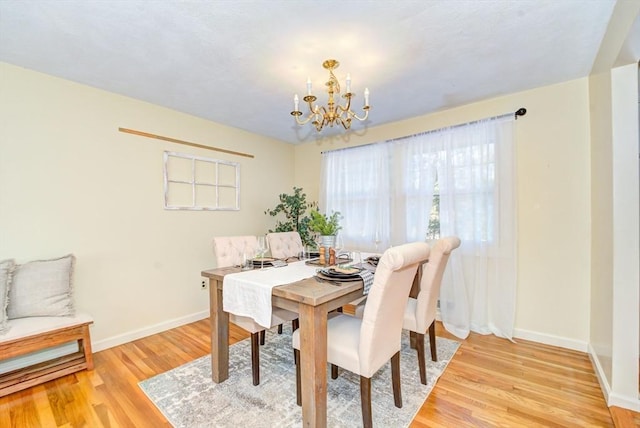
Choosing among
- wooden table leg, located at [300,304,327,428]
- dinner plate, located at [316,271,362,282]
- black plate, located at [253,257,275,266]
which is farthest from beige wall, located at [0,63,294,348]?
wooden table leg, located at [300,304,327,428]

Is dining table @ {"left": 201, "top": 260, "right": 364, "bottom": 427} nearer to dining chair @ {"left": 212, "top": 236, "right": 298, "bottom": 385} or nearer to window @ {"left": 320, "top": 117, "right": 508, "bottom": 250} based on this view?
dining chair @ {"left": 212, "top": 236, "right": 298, "bottom": 385}

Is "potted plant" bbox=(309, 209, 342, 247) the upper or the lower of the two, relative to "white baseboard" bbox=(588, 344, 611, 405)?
upper

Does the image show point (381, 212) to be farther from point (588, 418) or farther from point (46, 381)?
point (46, 381)

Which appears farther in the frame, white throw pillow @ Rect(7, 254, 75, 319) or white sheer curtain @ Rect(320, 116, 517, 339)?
white sheer curtain @ Rect(320, 116, 517, 339)

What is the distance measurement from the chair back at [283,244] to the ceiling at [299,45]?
1430 millimetres

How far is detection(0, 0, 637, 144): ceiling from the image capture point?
1.64 meters

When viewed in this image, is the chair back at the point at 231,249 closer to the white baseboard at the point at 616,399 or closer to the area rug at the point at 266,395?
the area rug at the point at 266,395

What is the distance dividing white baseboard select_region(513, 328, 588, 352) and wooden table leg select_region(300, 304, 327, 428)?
2347 mm

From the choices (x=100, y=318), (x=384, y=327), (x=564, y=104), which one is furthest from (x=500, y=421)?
(x=100, y=318)

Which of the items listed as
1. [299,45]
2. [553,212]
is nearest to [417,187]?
[553,212]

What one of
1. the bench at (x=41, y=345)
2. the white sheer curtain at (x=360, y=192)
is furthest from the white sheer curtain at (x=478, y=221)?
the bench at (x=41, y=345)

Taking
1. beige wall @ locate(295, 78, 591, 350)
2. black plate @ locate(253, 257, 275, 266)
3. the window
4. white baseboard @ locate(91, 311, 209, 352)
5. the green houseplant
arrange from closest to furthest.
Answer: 1. black plate @ locate(253, 257, 275, 266)
2. beige wall @ locate(295, 78, 591, 350)
3. white baseboard @ locate(91, 311, 209, 352)
4. the window
5. the green houseplant

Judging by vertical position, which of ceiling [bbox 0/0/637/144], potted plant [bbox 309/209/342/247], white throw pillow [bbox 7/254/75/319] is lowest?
white throw pillow [bbox 7/254/75/319]

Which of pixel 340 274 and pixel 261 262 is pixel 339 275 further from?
pixel 261 262
